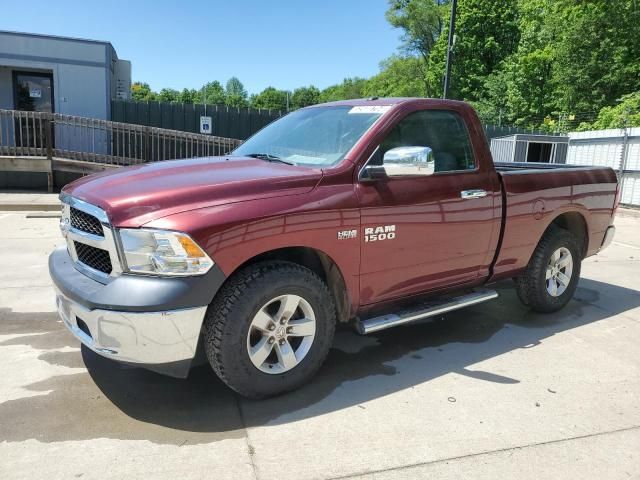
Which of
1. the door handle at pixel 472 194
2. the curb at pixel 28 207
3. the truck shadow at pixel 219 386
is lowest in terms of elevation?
the truck shadow at pixel 219 386

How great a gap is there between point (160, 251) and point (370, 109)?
1970 millimetres

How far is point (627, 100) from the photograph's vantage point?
25.0 meters

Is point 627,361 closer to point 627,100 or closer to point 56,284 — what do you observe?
point 56,284

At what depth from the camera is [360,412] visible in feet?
10.5

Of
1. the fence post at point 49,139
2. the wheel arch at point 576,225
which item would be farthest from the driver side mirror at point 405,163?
the fence post at point 49,139

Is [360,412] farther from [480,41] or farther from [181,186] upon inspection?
[480,41]

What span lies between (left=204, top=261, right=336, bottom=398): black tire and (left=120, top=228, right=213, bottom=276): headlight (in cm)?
31

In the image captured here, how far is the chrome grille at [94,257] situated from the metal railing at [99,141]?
9658 mm

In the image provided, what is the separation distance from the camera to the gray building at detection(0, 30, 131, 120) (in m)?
14.1

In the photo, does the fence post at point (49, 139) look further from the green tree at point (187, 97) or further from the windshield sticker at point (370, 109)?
the green tree at point (187, 97)

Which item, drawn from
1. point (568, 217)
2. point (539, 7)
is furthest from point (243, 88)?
point (568, 217)

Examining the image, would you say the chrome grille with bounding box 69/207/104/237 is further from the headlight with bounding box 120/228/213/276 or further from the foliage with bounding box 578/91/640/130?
the foliage with bounding box 578/91/640/130

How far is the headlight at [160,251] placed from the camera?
9.02 feet

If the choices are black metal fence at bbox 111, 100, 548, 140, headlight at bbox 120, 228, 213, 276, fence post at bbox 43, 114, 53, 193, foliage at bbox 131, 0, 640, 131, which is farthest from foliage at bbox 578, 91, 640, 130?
headlight at bbox 120, 228, 213, 276
